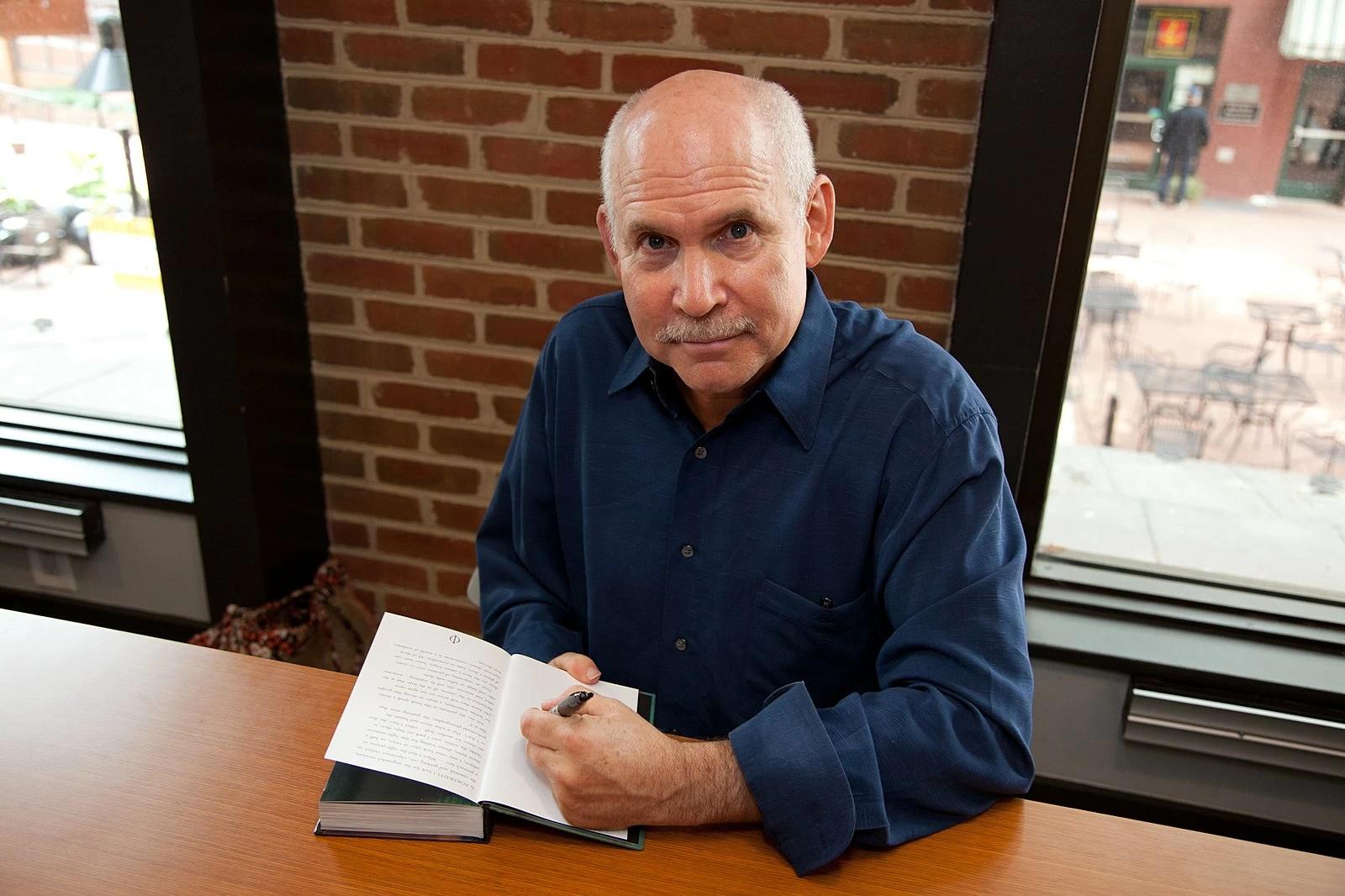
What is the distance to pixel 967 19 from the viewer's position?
1647 millimetres

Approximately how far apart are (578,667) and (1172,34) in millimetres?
1440

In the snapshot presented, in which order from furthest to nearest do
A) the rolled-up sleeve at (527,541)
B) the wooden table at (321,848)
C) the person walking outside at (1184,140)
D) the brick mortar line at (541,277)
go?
the brick mortar line at (541,277) → the person walking outside at (1184,140) → the rolled-up sleeve at (527,541) → the wooden table at (321,848)

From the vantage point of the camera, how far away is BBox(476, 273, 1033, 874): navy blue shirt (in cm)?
101

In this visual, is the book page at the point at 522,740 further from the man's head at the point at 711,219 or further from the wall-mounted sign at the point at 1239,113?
the wall-mounted sign at the point at 1239,113

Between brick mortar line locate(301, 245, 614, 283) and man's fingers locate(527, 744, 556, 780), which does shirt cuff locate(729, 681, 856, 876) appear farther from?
brick mortar line locate(301, 245, 614, 283)

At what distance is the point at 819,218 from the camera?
127 cm

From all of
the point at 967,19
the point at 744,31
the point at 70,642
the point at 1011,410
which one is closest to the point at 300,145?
the point at 744,31

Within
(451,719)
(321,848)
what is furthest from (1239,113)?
(321,848)

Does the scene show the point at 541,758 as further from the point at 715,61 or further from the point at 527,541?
the point at 715,61

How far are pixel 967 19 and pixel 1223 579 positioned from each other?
1174 mm

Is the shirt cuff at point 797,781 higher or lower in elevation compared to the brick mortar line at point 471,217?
lower

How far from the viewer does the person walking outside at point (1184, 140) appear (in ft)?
5.57

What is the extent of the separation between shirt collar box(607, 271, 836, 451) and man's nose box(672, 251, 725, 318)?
129 millimetres

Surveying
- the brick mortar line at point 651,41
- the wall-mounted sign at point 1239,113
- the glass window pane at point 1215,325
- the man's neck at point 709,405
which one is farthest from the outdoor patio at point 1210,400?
the man's neck at point 709,405
